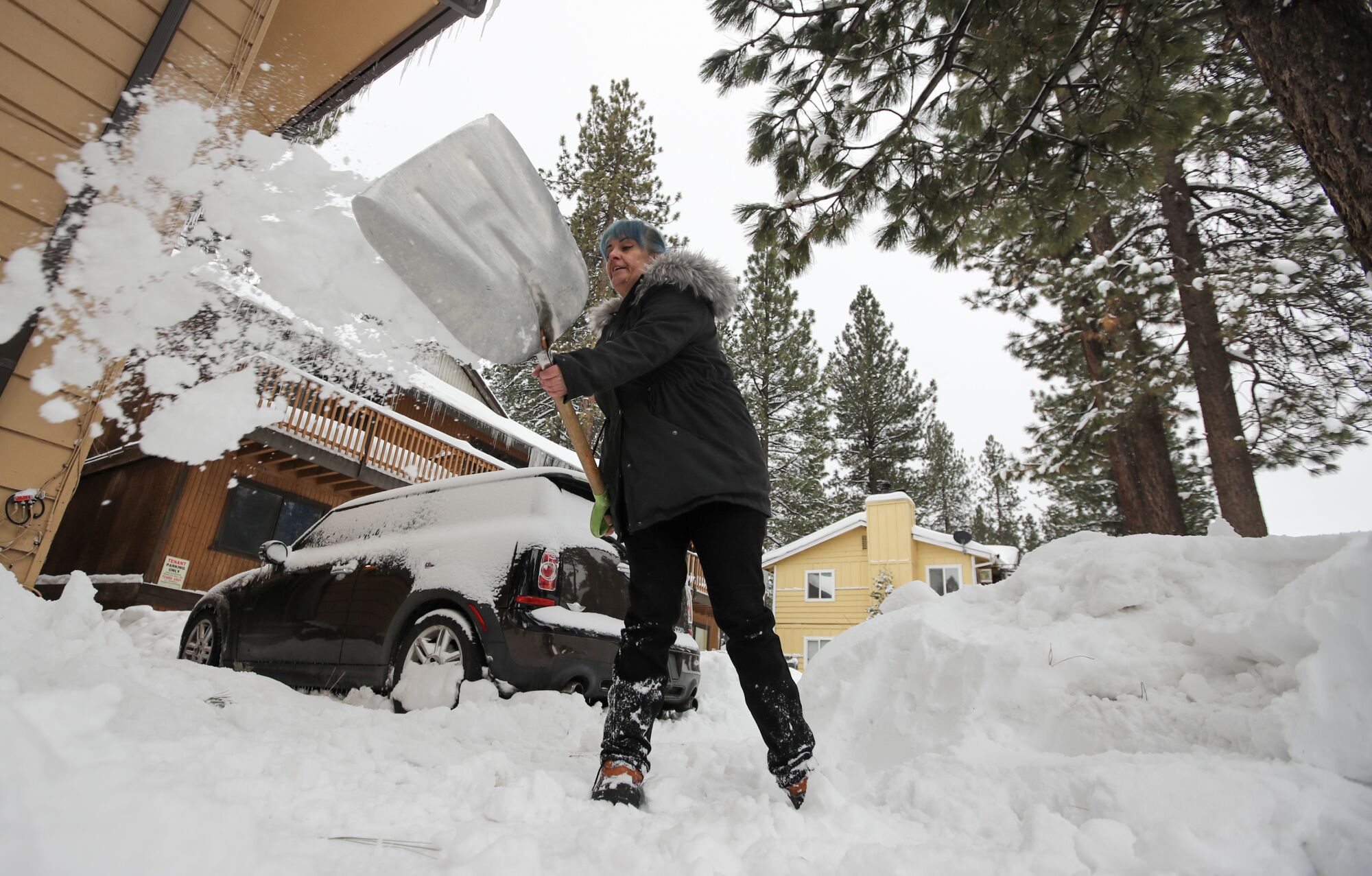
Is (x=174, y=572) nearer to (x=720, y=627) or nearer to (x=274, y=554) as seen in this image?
(x=274, y=554)

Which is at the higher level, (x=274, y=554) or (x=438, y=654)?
(x=274, y=554)

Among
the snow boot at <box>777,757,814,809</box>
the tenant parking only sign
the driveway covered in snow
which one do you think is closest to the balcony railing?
the tenant parking only sign

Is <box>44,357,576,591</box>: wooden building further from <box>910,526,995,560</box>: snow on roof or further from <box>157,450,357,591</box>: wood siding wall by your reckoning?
<box>910,526,995,560</box>: snow on roof

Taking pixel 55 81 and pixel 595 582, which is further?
pixel 595 582

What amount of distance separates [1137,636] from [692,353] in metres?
2.01

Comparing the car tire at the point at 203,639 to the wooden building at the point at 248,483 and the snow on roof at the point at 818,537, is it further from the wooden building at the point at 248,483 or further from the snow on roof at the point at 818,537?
the snow on roof at the point at 818,537

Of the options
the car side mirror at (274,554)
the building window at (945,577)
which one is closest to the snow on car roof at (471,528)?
the car side mirror at (274,554)

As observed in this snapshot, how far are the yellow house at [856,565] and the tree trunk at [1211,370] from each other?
9.52 m

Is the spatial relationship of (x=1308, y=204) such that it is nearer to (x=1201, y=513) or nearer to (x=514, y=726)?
(x=514, y=726)

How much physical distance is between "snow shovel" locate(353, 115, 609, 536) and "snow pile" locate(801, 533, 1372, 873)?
2.03 meters

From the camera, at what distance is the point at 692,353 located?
229 cm

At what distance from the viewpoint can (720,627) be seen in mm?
1895

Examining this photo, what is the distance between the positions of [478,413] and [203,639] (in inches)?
440

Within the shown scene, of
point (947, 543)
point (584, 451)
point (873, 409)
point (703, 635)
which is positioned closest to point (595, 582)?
point (584, 451)
